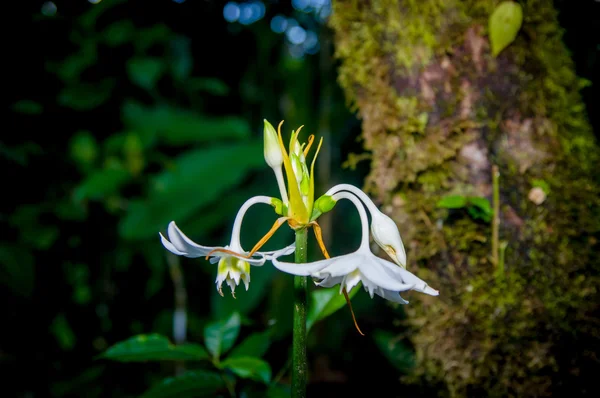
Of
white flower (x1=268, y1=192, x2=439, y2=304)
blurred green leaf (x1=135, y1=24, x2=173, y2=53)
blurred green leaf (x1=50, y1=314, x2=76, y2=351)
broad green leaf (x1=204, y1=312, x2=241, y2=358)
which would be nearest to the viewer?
white flower (x1=268, y1=192, x2=439, y2=304)

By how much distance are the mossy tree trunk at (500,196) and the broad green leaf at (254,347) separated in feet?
1.21

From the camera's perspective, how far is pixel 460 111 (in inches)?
36.1

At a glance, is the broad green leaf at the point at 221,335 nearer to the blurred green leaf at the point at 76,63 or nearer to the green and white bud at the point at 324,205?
the green and white bud at the point at 324,205

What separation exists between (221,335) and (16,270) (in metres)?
1.52

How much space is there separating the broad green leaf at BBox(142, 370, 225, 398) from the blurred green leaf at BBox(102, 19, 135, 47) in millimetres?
2049

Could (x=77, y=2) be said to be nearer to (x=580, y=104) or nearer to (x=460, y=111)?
(x=460, y=111)

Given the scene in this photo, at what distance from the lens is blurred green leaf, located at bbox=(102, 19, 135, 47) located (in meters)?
Answer: 2.21

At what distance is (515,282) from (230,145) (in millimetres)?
1779

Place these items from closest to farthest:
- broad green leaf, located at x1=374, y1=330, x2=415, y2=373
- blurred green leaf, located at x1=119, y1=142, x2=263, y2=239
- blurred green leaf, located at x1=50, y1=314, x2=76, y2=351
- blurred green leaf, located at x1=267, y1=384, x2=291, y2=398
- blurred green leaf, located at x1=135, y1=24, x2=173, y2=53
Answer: blurred green leaf, located at x1=267, y1=384, x2=291, y2=398 → broad green leaf, located at x1=374, y1=330, x2=415, y2=373 → blurred green leaf, located at x1=119, y1=142, x2=263, y2=239 → blurred green leaf, located at x1=50, y1=314, x2=76, y2=351 → blurred green leaf, located at x1=135, y1=24, x2=173, y2=53

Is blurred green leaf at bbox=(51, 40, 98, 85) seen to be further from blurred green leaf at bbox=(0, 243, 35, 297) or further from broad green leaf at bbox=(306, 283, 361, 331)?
broad green leaf at bbox=(306, 283, 361, 331)

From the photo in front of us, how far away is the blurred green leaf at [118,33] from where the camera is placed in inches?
86.8

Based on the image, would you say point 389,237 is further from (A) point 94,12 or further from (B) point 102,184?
(A) point 94,12

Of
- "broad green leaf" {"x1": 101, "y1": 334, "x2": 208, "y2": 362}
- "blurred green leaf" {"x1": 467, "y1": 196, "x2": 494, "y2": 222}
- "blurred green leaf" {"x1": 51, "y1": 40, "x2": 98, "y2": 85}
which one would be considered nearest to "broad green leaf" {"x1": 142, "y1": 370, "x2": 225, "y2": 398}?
"broad green leaf" {"x1": 101, "y1": 334, "x2": 208, "y2": 362}

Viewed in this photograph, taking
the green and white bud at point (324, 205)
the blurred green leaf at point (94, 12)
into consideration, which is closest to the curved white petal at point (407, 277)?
→ the green and white bud at point (324, 205)
